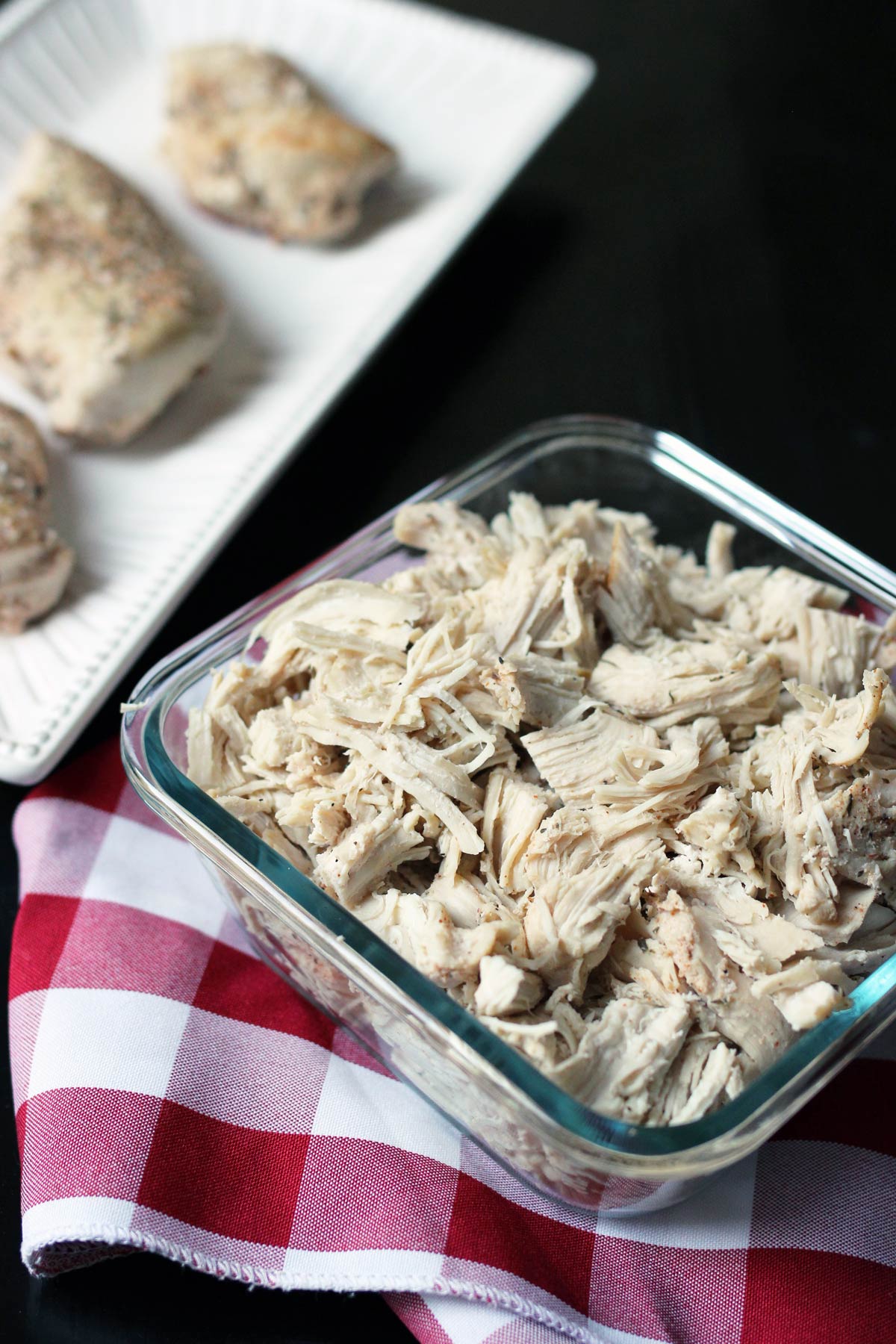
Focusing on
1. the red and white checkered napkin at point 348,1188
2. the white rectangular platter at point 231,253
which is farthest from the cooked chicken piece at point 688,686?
the white rectangular platter at point 231,253

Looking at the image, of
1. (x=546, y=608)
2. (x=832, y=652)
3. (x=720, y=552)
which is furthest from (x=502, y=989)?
(x=720, y=552)

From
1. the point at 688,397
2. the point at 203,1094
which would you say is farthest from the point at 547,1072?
the point at 688,397

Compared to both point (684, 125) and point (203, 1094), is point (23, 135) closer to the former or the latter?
point (684, 125)

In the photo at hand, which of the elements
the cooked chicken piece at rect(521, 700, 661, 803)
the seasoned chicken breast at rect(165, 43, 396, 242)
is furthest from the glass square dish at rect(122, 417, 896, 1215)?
the seasoned chicken breast at rect(165, 43, 396, 242)

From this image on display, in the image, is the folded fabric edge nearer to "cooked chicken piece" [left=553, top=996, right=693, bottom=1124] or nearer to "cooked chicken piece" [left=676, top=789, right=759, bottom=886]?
"cooked chicken piece" [left=553, top=996, right=693, bottom=1124]

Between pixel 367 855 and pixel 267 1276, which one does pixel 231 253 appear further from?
pixel 267 1276

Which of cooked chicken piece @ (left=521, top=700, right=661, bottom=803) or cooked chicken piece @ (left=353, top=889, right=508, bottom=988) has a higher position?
cooked chicken piece @ (left=353, top=889, right=508, bottom=988)
